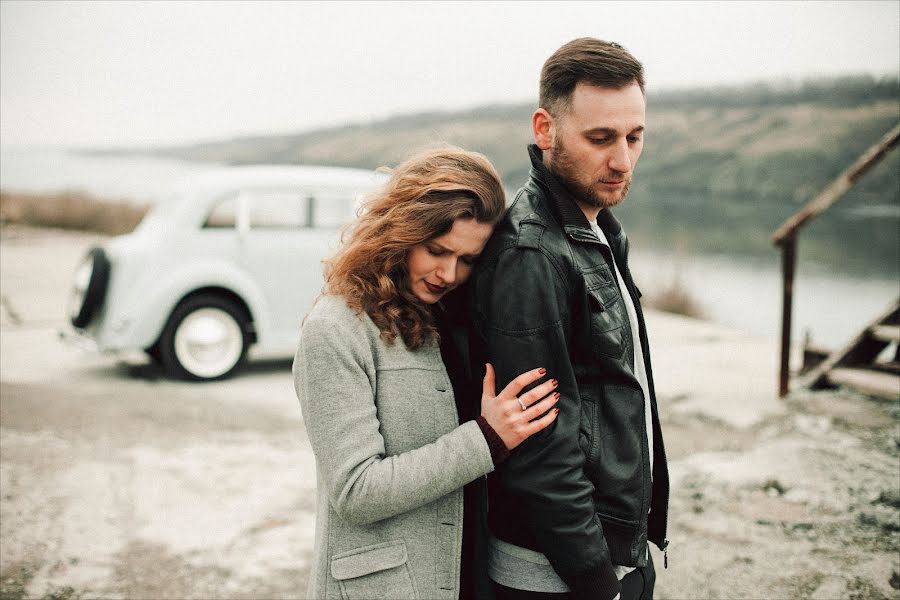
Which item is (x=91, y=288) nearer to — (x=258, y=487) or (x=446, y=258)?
(x=258, y=487)

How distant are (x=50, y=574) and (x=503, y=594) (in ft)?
8.26

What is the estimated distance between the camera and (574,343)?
1684mm

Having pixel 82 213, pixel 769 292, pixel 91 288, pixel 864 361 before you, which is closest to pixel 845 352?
pixel 864 361

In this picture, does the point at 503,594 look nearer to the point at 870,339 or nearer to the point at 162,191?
the point at 870,339

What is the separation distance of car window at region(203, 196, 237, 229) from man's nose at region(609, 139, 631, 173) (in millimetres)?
5848

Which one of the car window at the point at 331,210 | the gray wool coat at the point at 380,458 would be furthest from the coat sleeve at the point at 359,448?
the car window at the point at 331,210

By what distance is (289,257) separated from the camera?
7074 millimetres

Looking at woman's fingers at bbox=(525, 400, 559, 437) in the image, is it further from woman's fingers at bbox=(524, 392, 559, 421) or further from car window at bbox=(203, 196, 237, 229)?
car window at bbox=(203, 196, 237, 229)

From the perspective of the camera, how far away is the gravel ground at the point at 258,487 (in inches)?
131

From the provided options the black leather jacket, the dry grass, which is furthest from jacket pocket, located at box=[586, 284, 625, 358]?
the dry grass

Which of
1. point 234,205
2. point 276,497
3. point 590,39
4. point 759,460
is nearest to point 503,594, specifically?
point 590,39

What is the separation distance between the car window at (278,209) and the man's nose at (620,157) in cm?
A: 583

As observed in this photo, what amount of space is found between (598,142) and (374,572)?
3.74ft

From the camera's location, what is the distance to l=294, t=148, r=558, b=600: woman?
1.57 meters
